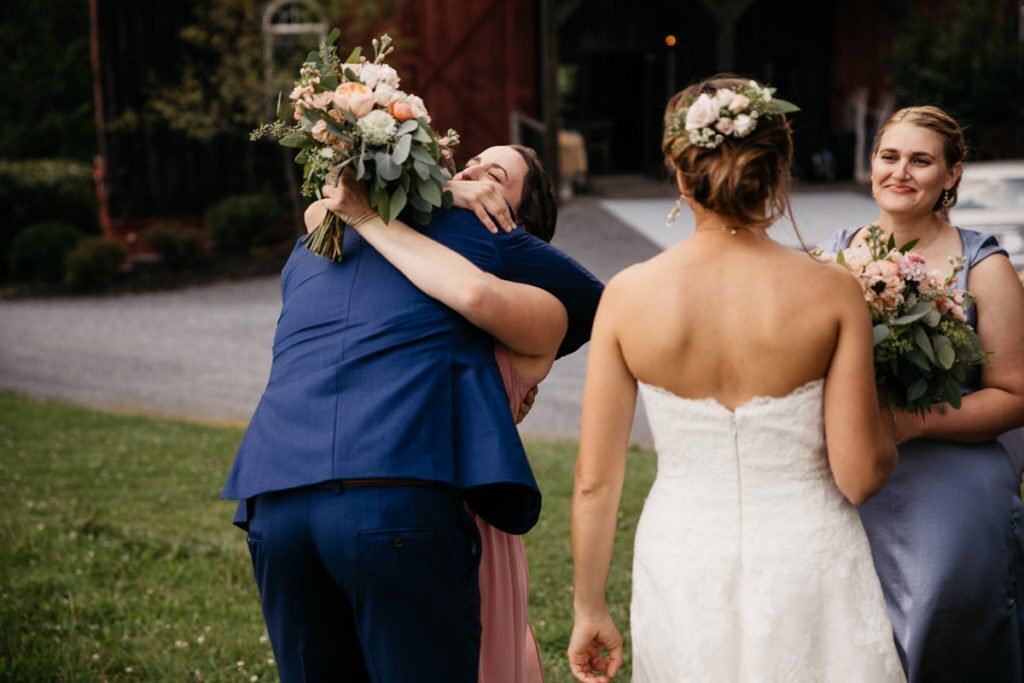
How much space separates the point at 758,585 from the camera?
8.39ft

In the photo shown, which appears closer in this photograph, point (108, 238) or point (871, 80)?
point (108, 238)

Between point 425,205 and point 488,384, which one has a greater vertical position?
point 425,205

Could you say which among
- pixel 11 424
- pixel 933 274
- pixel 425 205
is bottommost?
pixel 11 424

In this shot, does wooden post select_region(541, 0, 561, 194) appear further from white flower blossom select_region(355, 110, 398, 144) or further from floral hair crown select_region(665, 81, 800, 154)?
floral hair crown select_region(665, 81, 800, 154)

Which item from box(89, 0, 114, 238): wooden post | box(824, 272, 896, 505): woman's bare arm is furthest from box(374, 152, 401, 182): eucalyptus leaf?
box(89, 0, 114, 238): wooden post

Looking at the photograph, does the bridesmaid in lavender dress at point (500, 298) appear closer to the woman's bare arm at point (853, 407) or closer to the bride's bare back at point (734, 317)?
the bride's bare back at point (734, 317)

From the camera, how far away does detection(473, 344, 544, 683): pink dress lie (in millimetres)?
3061

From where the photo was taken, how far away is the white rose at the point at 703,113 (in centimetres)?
246

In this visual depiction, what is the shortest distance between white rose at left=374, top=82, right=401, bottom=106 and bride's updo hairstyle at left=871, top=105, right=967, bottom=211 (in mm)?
1541

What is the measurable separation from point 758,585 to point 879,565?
110 centimetres

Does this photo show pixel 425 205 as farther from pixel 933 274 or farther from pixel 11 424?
pixel 11 424

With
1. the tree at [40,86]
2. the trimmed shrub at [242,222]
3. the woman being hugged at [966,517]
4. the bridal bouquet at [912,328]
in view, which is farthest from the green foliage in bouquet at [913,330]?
the tree at [40,86]

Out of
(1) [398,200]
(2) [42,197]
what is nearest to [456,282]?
(1) [398,200]

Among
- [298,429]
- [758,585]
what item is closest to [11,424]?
[298,429]
